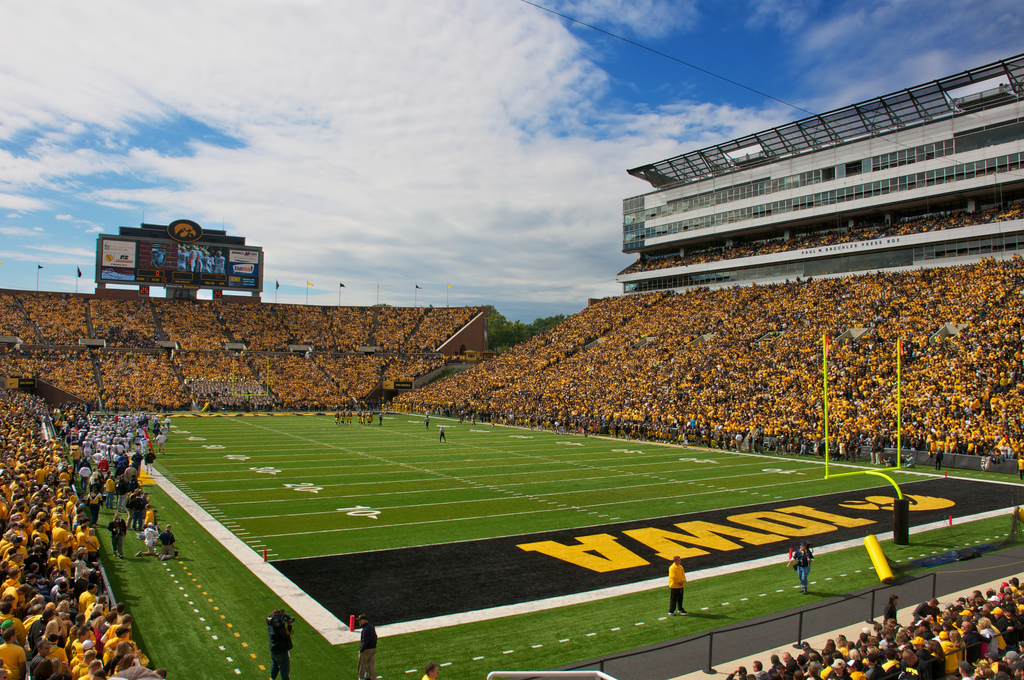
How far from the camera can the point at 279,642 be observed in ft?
24.1

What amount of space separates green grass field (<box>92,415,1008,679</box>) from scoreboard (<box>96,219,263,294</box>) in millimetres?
35488

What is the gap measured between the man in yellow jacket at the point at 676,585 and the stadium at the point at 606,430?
0.60 ft

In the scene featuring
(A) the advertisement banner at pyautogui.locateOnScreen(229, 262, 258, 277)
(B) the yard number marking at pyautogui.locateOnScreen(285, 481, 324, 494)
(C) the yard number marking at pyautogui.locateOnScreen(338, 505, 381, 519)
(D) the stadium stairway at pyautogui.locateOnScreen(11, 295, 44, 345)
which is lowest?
(B) the yard number marking at pyautogui.locateOnScreen(285, 481, 324, 494)

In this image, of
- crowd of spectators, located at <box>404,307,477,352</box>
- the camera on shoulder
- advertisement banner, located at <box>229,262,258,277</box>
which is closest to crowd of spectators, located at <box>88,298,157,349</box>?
advertisement banner, located at <box>229,262,258,277</box>

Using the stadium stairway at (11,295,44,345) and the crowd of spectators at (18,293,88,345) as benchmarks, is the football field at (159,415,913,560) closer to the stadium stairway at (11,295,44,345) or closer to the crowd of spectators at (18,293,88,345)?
the stadium stairway at (11,295,44,345)

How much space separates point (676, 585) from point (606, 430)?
26.9 meters

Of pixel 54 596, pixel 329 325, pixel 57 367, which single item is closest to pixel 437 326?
pixel 329 325

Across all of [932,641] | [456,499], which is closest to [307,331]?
[456,499]

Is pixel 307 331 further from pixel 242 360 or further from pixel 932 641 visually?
pixel 932 641

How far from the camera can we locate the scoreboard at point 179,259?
6031 cm

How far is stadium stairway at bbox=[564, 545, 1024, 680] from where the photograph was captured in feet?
25.5

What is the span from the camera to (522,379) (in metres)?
48.8

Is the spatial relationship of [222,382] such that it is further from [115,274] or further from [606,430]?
[606,430]

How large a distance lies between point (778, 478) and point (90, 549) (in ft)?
62.8
